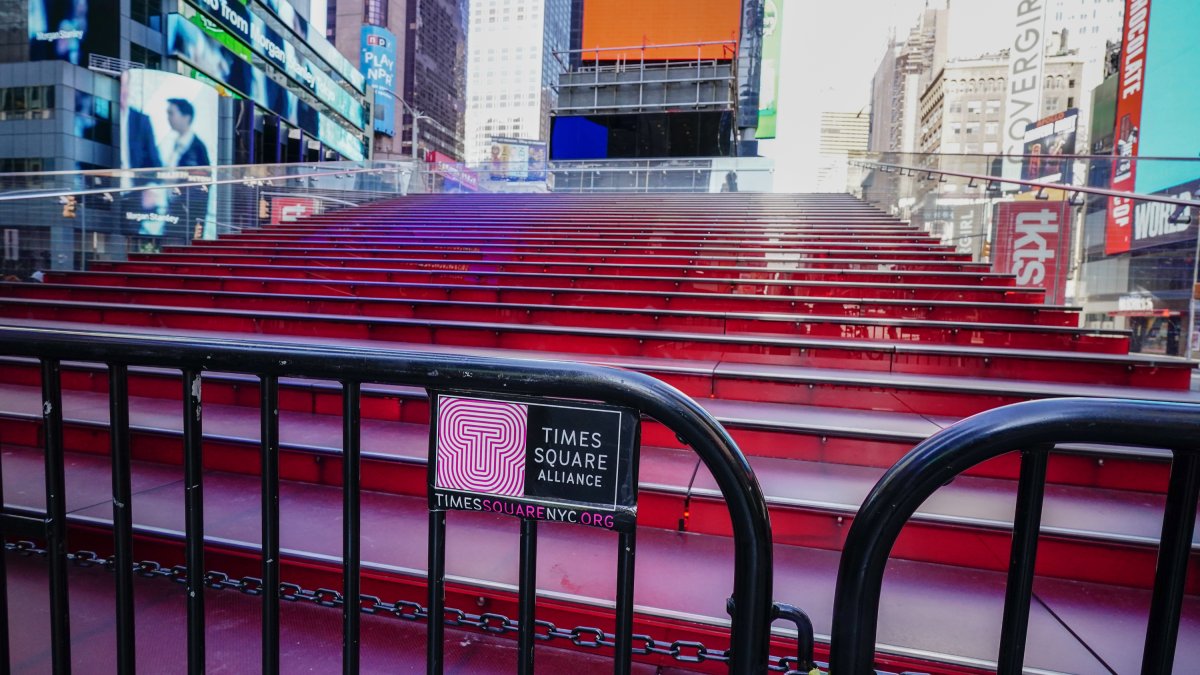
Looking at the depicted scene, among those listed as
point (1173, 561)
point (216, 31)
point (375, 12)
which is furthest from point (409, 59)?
point (1173, 561)

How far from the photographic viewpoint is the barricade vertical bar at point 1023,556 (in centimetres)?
103

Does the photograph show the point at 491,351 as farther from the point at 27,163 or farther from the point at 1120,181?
the point at 27,163

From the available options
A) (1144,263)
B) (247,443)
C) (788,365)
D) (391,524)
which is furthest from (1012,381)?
(247,443)

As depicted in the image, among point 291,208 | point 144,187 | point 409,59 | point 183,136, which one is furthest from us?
point 409,59

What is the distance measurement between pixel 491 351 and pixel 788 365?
8.09ft

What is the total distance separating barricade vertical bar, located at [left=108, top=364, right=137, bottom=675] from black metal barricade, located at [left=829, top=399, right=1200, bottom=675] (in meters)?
1.68

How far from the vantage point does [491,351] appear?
199 inches

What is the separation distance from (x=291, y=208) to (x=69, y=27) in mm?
22653

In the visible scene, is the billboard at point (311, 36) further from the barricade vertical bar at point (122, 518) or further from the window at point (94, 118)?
the barricade vertical bar at point (122, 518)

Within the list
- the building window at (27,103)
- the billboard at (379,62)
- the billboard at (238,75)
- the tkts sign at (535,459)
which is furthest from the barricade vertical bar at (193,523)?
the billboard at (379,62)

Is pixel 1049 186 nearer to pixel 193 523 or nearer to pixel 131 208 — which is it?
pixel 193 523

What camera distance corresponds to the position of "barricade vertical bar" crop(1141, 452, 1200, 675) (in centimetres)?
97

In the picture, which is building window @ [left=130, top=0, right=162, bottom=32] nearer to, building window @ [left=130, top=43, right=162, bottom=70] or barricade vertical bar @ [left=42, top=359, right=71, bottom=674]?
building window @ [left=130, top=43, right=162, bottom=70]

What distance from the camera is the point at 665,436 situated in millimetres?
3543
